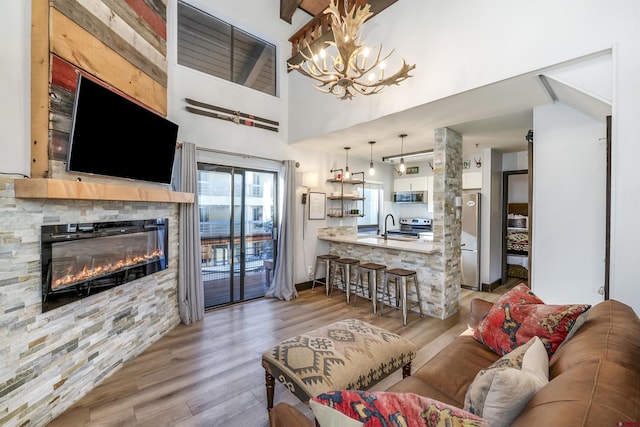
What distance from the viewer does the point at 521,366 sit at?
3.73ft

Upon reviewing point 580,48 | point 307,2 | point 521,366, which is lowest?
point 521,366

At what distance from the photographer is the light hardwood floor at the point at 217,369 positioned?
6.59ft

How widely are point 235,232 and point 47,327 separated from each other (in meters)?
2.52

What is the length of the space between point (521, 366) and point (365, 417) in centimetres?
79

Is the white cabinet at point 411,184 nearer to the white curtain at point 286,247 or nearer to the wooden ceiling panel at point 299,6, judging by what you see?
the white curtain at point 286,247

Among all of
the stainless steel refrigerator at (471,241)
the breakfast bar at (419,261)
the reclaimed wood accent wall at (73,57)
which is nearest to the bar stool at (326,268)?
the breakfast bar at (419,261)

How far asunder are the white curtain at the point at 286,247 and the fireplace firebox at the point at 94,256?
1.88m

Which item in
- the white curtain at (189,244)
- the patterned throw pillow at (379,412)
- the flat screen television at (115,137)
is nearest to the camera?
the patterned throw pillow at (379,412)

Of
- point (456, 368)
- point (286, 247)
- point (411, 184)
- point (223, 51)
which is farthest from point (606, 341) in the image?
point (411, 184)

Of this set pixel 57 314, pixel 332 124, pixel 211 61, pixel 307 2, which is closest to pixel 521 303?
pixel 332 124

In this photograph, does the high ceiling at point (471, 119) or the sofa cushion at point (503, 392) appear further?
the high ceiling at point (471, 119)

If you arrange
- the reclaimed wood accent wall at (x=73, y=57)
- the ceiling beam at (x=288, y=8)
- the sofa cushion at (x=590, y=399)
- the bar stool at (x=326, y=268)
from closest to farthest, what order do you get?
the sofa cushion at (x=590, y=399), the reclaimed wood accent wall at (x=73, y=57), the ceiling beam at (x=288, y=8), the bar stool at (x=326, y=268)

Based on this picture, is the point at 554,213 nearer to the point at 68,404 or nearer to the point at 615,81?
the point at 615,81

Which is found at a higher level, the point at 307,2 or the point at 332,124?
the point at 307,2
